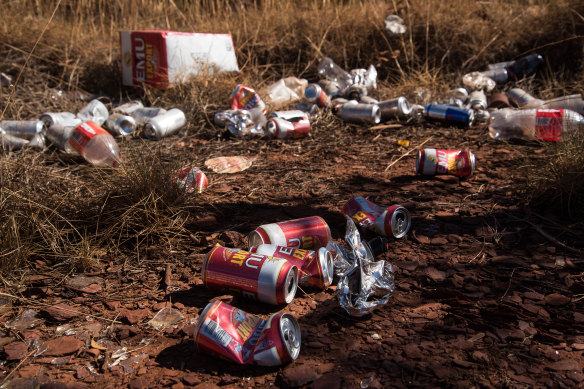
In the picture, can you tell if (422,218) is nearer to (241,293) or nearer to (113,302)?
(241,293)

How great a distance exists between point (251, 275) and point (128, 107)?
3.23 metres

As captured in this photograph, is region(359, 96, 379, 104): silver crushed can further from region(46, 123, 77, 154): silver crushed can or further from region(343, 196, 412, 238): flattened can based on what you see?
region(46, 123, 77, 154): silver crushed can

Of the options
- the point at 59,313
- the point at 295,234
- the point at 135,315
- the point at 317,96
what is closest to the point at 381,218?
the point at 295,234

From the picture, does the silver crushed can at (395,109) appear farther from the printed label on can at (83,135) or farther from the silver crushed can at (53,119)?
the silver crushed can at (53,119)

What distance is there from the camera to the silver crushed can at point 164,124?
4.22m

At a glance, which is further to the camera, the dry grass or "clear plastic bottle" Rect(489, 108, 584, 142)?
the dry grass

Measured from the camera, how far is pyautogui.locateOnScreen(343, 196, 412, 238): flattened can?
2455 mm

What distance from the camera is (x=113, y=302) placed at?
6.71ft

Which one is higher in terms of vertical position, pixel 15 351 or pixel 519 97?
pixel 519 97

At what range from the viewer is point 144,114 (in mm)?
4496

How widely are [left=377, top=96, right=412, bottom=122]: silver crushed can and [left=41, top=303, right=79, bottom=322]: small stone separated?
340 centimetres

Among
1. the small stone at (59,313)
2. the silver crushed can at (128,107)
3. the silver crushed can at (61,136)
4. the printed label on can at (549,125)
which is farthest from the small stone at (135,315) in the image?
the printed label on can at (549,125)

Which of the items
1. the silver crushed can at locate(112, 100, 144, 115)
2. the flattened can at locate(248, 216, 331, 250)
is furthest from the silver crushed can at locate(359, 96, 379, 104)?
the flattened can at locate(248, 216, 331, 250)

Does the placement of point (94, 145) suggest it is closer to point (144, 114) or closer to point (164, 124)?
point (164, 124)
